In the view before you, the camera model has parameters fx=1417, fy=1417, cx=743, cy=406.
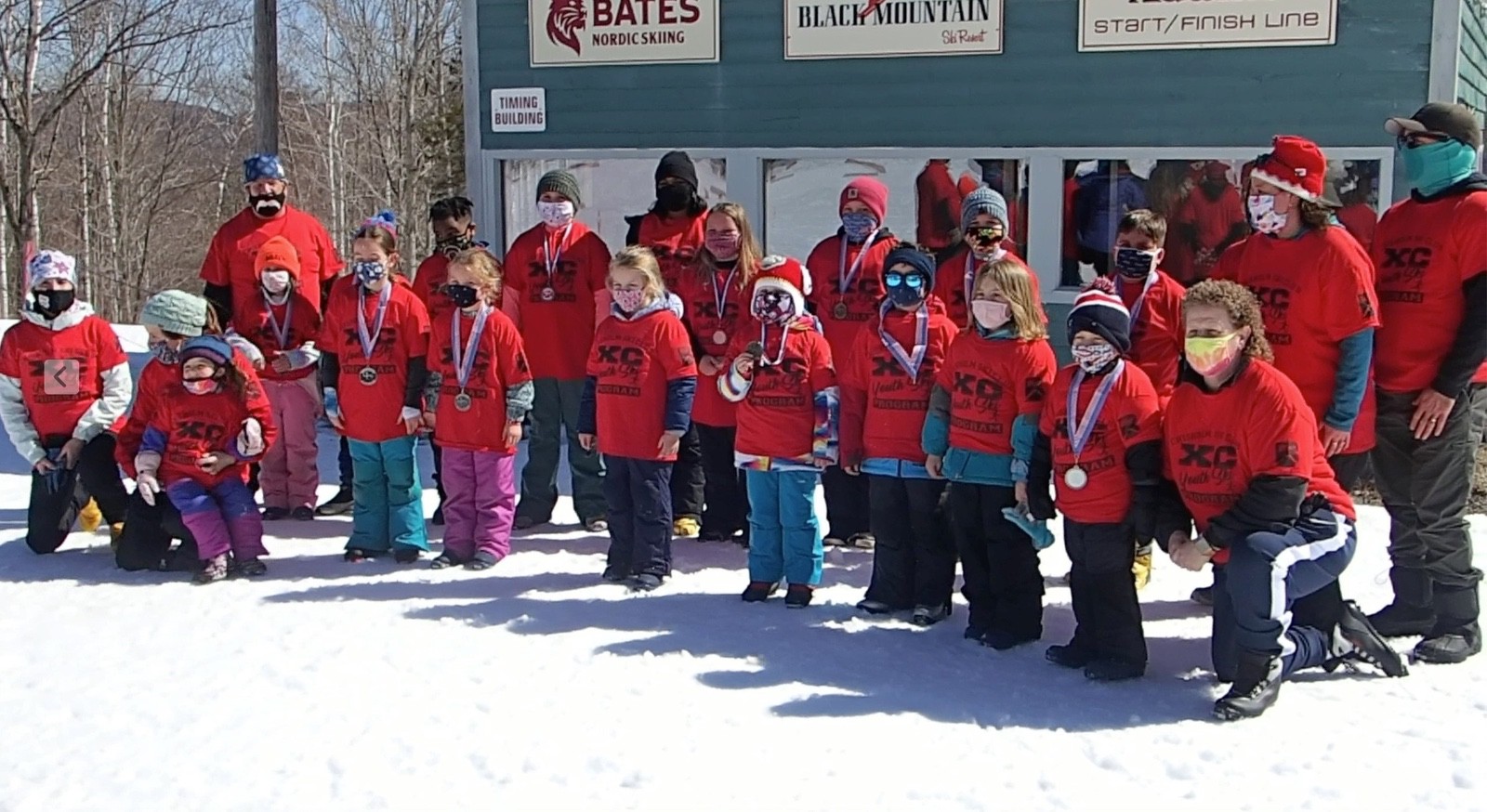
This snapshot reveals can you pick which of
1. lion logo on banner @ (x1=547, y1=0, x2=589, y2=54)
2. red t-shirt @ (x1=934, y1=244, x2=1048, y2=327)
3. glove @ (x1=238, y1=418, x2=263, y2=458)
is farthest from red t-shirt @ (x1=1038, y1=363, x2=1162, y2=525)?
lion logo on banner @ (x1=547, y1=0, x2=589, y2=54)

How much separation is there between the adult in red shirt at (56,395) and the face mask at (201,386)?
2.64 ft

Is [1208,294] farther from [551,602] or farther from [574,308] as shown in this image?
[574,308]

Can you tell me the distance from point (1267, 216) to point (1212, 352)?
0.92 metres

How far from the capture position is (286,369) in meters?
8.10

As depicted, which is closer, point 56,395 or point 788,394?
point 788,394

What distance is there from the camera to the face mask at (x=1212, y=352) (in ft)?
16.1

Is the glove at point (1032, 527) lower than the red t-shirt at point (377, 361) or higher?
lower

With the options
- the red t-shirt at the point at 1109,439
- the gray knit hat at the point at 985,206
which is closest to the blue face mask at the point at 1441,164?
the red t-shirt at the point at 1109,439

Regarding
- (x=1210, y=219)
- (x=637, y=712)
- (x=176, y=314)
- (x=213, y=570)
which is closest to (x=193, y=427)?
(x=176, y=314)

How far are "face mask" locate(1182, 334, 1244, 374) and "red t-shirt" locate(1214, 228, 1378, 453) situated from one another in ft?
1.80

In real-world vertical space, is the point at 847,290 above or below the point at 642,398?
above

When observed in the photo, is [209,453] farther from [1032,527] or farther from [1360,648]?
[1360,648]

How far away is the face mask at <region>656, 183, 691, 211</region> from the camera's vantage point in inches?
312

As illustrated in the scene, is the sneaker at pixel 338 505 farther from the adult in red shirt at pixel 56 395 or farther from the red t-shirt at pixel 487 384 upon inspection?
the red t-shirt at pixel 487 384
